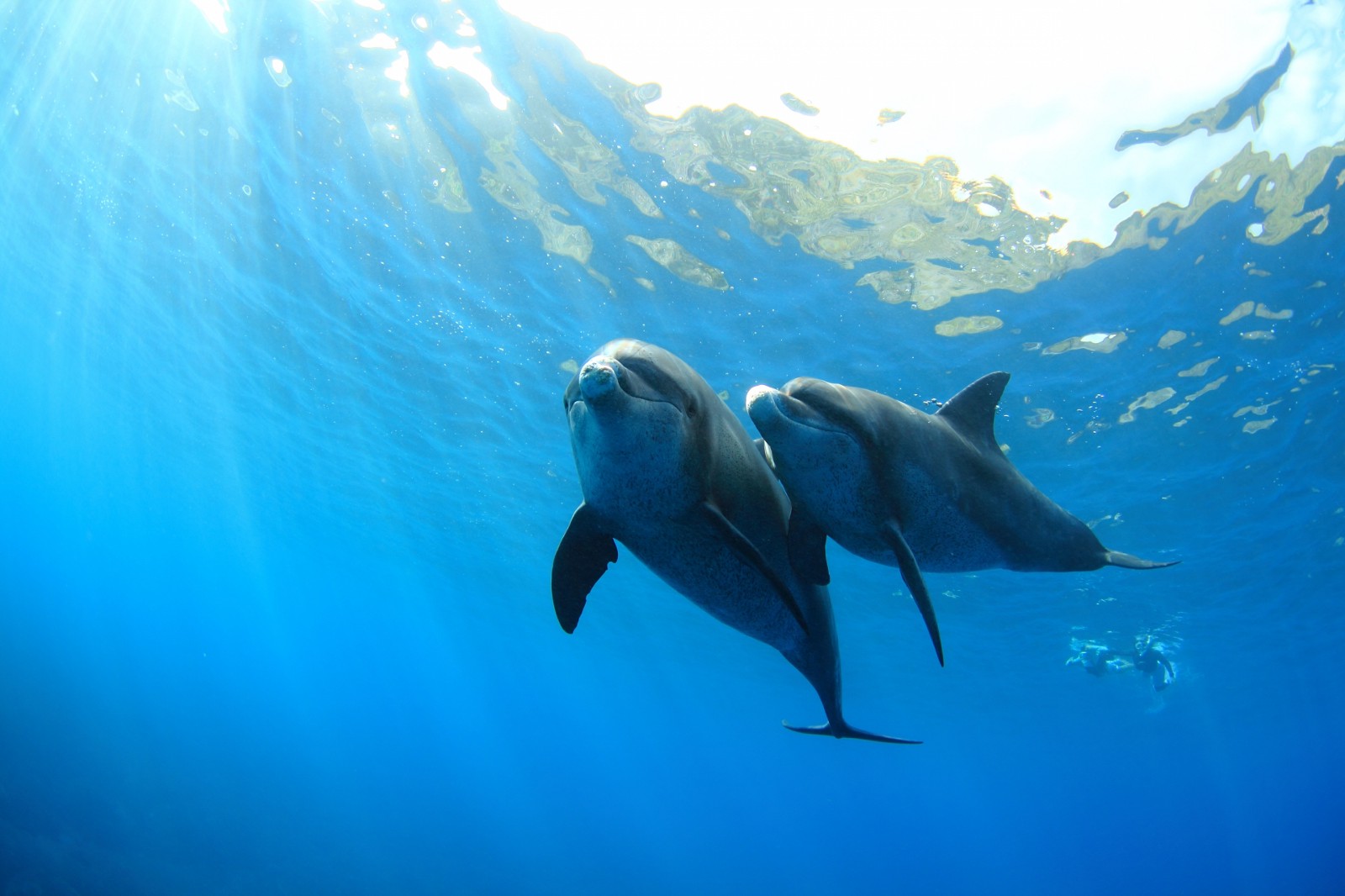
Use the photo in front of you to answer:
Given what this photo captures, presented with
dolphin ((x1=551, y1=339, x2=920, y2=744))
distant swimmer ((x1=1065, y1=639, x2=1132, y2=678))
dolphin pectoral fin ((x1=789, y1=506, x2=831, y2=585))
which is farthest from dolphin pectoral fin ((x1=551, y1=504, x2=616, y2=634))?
distant swimmer ((x1=1065, y1=639, x2=1132, y2=678))

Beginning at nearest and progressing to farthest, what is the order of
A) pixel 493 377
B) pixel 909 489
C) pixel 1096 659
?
pixel 909 489
pixel 493 377
pixel 1096 659

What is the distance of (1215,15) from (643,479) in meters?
8.12

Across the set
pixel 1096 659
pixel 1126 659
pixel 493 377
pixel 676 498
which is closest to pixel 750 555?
pixel 676 498

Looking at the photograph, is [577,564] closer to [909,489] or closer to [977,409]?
[909,489]

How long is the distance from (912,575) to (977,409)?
1.38m

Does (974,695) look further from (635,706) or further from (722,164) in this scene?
(635,706)

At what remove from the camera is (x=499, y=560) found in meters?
33.4

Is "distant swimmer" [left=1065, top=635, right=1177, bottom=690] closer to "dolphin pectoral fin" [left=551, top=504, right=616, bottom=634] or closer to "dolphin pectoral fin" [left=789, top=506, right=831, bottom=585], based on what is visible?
"dolphin pectoral fin" [left=789, top=506, right=831, bottom=585]

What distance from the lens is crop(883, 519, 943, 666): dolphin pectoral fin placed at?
2.56m

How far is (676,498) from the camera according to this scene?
2738mm

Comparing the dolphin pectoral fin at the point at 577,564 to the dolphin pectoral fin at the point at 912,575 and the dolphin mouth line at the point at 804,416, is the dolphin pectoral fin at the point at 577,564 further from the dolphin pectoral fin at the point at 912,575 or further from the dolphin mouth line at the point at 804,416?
the dolphin pectoral fin at the point at 912,575

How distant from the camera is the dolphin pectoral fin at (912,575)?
8.41ft

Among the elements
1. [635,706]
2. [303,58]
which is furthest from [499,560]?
[635,706]

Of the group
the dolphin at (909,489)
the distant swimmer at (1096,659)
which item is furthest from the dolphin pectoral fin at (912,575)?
the distant swimmer at (1096,659)
